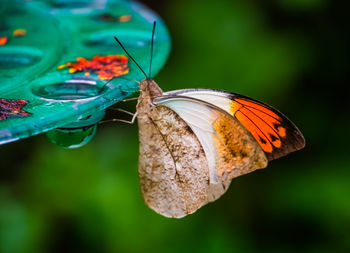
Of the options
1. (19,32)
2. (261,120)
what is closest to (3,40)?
(19,32)

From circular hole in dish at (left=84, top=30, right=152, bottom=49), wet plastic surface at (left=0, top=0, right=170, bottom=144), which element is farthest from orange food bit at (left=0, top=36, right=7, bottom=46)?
circular hole in dish at (left=84, top=30, right=152, bottom=49)

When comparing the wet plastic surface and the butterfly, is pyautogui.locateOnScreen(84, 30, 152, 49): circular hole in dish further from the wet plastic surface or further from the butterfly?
the butterfly

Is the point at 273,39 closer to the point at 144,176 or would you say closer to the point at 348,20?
the point at 348,20

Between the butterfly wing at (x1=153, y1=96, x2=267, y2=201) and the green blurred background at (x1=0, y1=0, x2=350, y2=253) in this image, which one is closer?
the butterfly wing at (x1=153, y1=96, x2=267, y2=201)

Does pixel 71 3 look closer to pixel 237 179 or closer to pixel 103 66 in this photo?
pixel 103 66

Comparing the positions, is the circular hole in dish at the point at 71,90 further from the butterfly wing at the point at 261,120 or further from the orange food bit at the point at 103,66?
the butterfly wing at the point at 261,120

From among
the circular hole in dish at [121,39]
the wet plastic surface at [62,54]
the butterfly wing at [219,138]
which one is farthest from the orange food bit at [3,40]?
the butterfly wing at [219,138]
